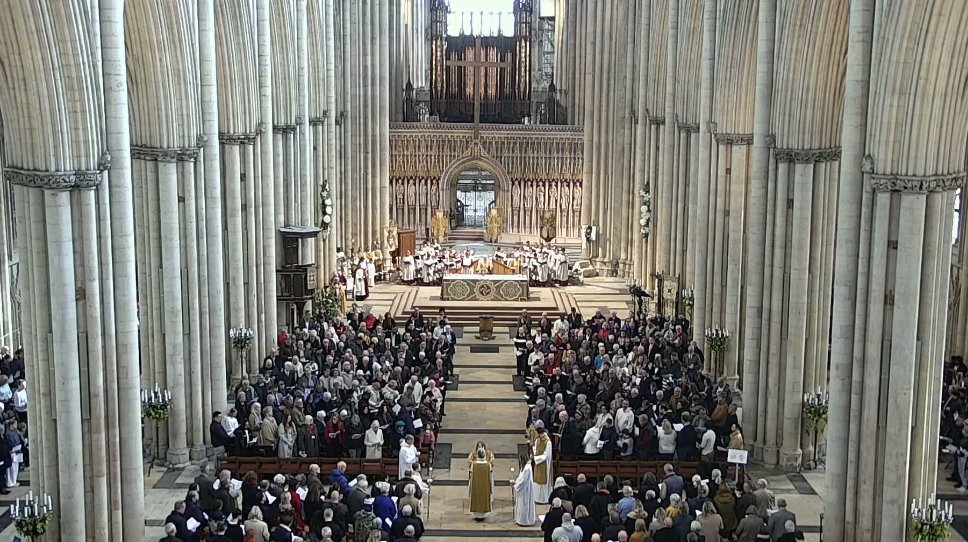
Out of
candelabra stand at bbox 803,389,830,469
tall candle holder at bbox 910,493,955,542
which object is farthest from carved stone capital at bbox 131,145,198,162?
tall candle holder at bbox 910,493,955,542

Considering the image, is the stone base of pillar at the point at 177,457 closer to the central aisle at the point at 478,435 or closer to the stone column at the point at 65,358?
the central aisle at the point at 478,435

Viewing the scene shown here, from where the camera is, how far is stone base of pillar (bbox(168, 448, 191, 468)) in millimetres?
23938

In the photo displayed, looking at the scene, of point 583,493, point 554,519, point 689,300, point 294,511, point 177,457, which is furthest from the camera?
point 689,300

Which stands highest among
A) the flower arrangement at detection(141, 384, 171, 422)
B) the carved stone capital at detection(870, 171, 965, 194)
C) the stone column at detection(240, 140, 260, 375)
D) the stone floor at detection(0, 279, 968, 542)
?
the carved stone capital at detection(870, 171, 965, 194)

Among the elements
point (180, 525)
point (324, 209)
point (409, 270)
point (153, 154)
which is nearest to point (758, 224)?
point (153, 154)

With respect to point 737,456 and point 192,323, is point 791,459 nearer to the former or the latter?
point 737,456

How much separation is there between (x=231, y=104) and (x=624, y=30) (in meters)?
23.6

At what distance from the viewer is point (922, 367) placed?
59.9 ft

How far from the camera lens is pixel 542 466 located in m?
21.9

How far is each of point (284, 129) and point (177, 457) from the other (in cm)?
1443

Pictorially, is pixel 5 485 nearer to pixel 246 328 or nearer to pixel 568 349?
pixel 246 328

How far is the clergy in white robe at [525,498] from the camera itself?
2105cm

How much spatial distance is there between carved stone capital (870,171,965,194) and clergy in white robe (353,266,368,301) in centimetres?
2712

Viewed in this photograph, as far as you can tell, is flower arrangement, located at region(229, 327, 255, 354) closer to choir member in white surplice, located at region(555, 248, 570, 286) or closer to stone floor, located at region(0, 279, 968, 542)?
stone floor, located at region(0, 279, 968, 542)
